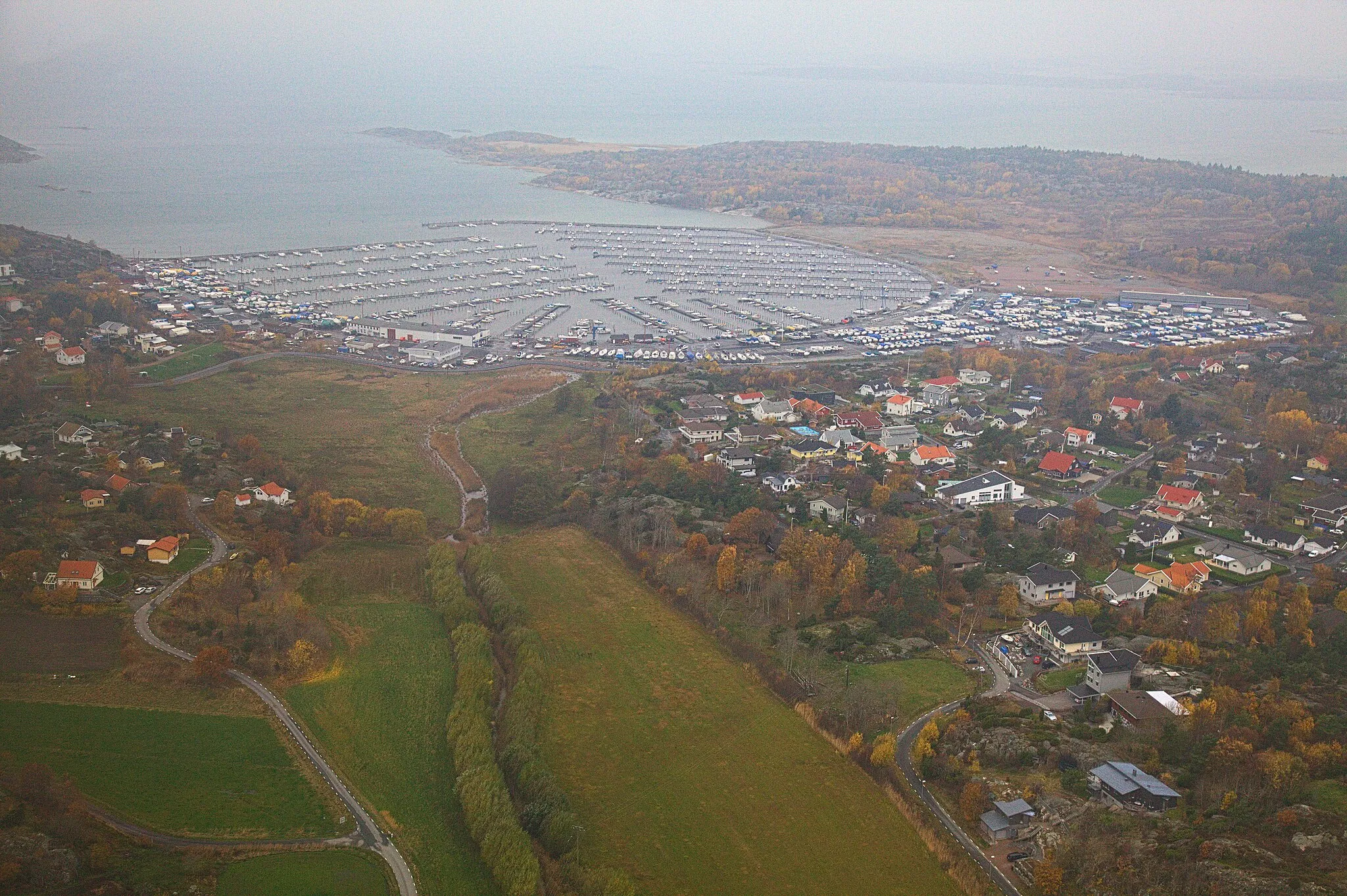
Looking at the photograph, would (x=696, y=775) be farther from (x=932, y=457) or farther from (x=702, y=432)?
(x=702, y=432)

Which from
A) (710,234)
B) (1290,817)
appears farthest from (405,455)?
(710,234)

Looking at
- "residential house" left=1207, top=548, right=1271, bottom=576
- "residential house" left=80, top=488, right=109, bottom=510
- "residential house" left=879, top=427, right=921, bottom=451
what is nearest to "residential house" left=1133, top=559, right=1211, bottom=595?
"residential house" left=1207, top=548, right=1271, bottom=576

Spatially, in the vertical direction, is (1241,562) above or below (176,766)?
above

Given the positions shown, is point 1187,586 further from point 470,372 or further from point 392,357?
point 392,357

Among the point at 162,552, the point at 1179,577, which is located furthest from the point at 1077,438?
the point at 162,552

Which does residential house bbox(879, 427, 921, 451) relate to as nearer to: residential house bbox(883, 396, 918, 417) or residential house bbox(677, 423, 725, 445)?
residential house bbox(883, 396, 918, 417)

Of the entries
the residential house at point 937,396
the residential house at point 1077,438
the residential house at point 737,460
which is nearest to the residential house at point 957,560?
the residential house at point 737,460
